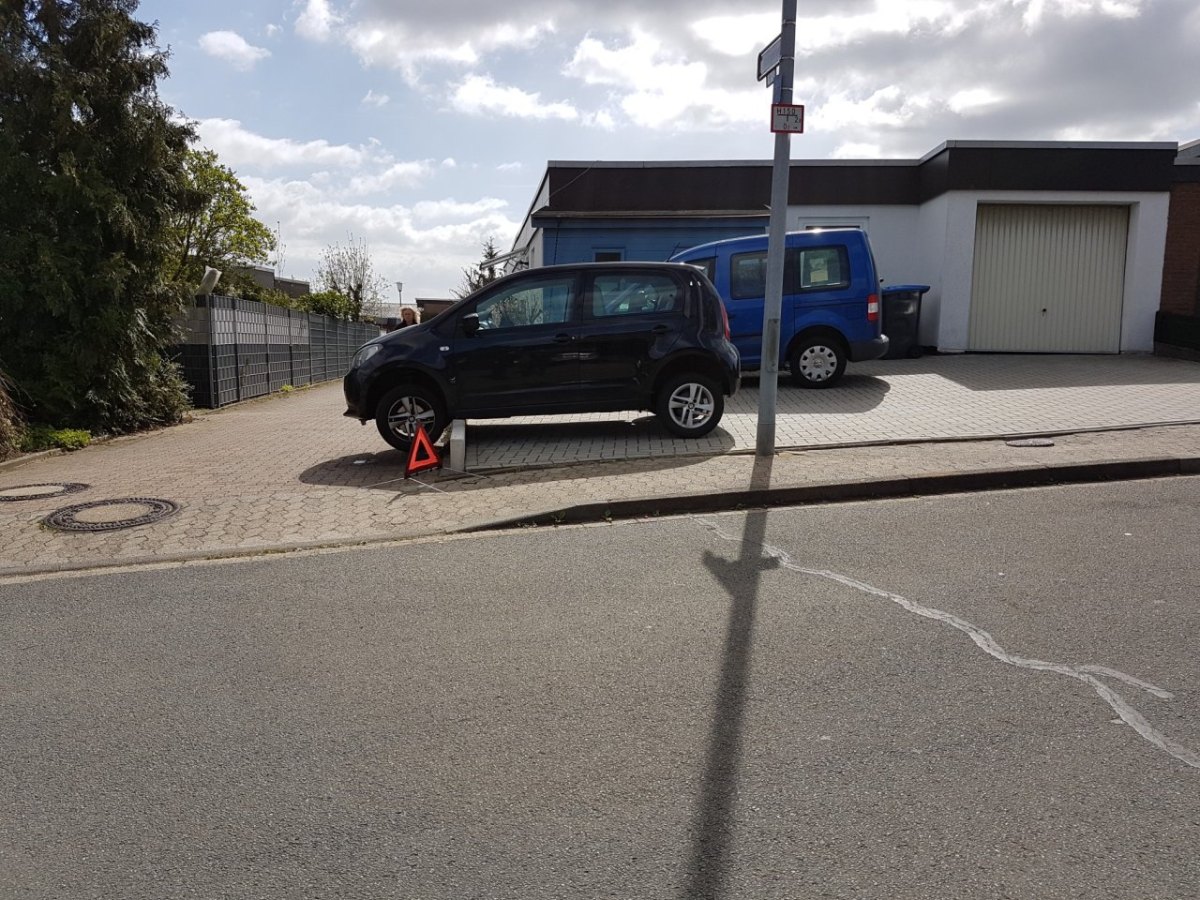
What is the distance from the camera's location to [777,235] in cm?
829

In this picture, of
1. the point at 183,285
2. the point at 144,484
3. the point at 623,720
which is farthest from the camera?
the point at 183,285

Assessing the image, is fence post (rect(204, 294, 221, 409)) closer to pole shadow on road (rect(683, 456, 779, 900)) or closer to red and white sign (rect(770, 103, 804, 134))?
red and white sign (rect(770, 103, 804, 134))

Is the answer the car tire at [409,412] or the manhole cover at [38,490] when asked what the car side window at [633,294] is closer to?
the car tire at [409,412]

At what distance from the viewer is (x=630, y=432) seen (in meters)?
10.1

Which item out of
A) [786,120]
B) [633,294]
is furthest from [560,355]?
[786,120]

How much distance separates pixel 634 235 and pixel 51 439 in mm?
13357

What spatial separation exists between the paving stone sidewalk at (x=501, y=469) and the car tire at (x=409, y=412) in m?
0.37

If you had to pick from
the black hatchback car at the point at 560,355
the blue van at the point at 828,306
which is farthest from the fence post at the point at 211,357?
the blue van at the point at 828,306

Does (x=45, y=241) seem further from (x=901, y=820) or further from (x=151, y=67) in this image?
(x=901, y=820)

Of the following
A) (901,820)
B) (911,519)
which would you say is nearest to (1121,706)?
(901,820)

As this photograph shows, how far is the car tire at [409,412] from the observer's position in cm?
920

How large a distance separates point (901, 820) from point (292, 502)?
6029 mm

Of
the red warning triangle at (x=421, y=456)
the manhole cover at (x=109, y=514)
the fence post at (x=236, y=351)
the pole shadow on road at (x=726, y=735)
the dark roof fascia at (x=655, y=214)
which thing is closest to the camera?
the pole shadow on road at (x=726, y=735)

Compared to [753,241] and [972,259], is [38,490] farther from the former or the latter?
[972,259]
